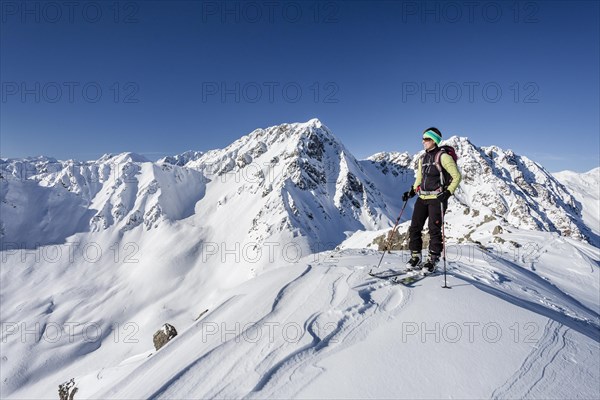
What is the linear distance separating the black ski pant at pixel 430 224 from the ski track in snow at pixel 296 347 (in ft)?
6.73

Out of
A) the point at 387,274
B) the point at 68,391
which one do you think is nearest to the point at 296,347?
the point at 387,274

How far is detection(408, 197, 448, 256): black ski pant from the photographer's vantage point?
339 inches

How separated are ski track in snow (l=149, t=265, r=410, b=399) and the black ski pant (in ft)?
6.73

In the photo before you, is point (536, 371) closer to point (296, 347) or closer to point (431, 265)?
point (296, 347)

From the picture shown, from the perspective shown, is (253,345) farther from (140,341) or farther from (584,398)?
(140,341)

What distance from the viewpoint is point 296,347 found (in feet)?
17.9

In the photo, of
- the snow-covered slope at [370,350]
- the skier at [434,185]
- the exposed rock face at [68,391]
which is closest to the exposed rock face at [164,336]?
the exposed rock face at [68,391]

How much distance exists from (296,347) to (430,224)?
5538 mm

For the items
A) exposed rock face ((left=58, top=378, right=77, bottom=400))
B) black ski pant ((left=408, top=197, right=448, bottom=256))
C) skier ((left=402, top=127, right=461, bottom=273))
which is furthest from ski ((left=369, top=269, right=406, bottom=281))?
exposed rock face ((left=58, top=378, right=77, bottom=400))

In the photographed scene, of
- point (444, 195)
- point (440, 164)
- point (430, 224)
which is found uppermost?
point (440, 164)

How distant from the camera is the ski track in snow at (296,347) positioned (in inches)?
186

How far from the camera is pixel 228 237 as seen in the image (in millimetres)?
184875

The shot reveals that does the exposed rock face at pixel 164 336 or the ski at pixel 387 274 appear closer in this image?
the ski at pixel 387 274

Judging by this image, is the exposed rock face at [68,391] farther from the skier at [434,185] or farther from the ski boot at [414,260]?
the skier at [434,185]
